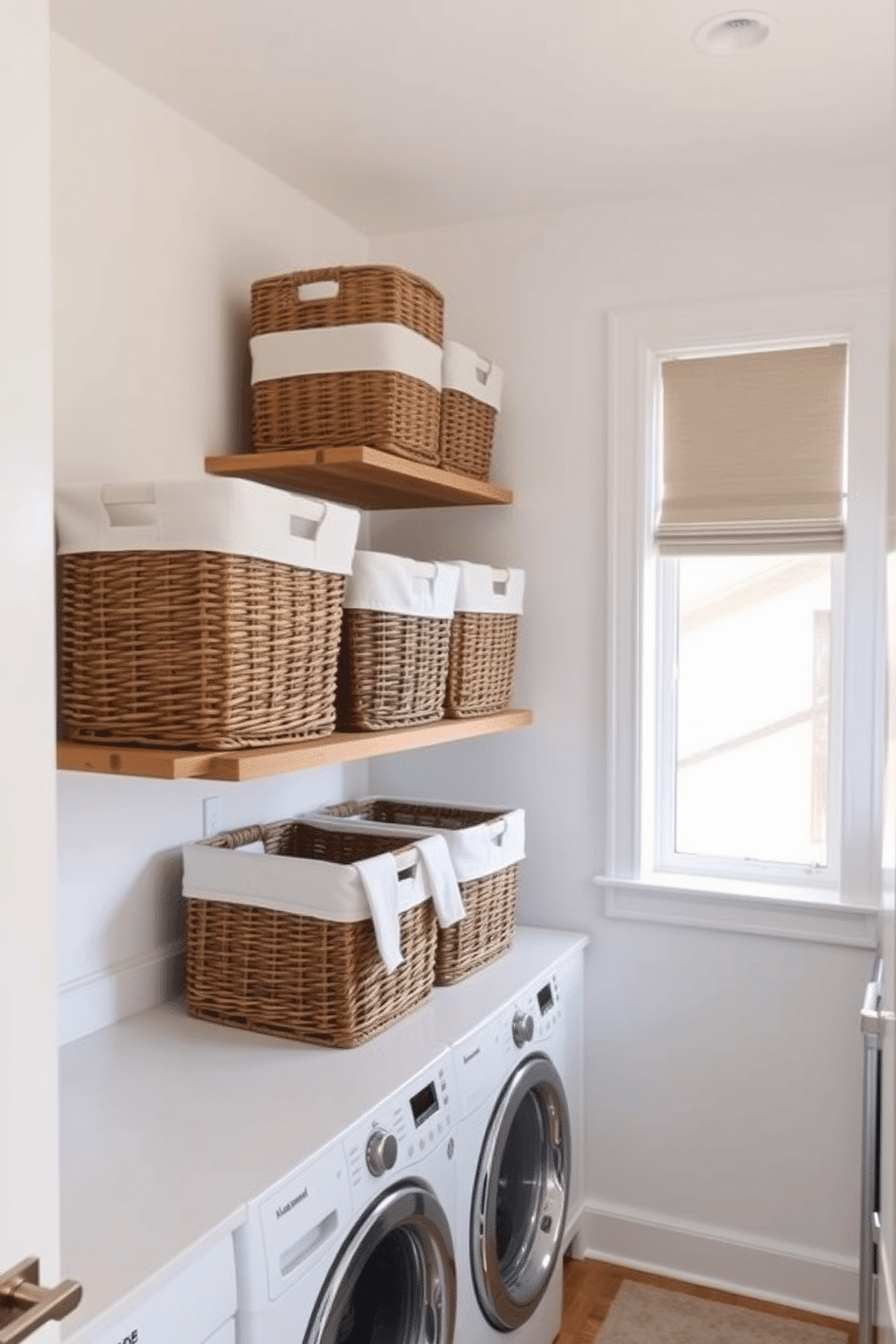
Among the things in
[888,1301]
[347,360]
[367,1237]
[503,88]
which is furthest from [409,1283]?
[503,88]

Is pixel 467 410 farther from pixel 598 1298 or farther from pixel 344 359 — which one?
pixel 598 1298

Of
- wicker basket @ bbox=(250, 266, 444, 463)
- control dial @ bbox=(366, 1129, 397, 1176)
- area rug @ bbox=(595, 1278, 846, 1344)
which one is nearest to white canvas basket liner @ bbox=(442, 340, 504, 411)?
wicker basket @ bbox=(250, 266, 444, 463)

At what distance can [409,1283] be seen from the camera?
72.7 inches

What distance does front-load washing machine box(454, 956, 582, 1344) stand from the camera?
2.02 metres

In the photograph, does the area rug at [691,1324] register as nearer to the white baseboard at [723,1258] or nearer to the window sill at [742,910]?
the white baseboard at [723,1258]

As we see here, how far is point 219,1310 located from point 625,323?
2.11 m

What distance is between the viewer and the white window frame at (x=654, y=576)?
2416 millimetres

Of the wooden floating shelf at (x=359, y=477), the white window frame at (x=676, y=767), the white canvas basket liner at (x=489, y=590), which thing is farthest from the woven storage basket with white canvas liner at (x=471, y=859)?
the wooden floating shelf at (x=359, y=477)

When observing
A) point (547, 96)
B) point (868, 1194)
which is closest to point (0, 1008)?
point (868, 1194)

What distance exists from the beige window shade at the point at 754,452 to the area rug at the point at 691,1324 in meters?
1.67

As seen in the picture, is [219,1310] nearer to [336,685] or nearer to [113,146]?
[336,685]

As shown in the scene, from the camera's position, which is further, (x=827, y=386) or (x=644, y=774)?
(x=644, y=774)

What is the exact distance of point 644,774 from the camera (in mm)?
2666

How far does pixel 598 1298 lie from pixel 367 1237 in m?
1.16
